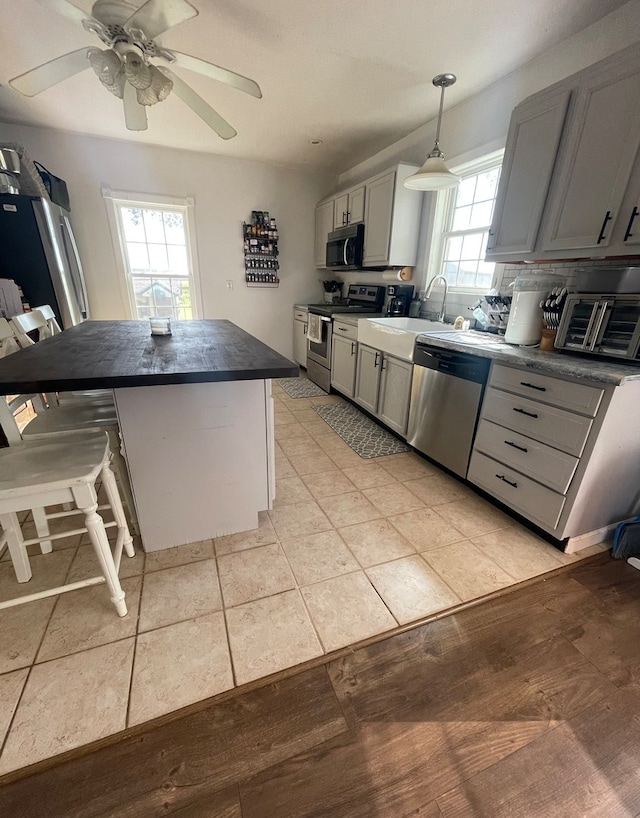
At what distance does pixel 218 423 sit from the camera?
1.54 metres

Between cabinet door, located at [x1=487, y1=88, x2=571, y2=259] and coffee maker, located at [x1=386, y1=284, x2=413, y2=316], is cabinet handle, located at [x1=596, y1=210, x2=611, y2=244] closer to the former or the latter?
cabinet door, located at [x1=487, y1=88, x2=571, y2=259]

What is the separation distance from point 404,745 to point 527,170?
8.93 ft

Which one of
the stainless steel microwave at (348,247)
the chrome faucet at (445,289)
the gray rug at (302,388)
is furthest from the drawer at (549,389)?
the stainless steel microwave at (348,247)

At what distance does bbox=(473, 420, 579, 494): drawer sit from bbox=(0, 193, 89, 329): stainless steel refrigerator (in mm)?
3670

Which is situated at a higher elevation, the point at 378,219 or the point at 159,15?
the point at 159,15

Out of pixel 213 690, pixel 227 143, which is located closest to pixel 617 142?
pixel 213 690

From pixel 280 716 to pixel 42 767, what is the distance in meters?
0.65

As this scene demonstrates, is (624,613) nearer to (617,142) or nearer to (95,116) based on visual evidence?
(617,142)

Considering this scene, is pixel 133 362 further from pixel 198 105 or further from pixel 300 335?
pixel 300 335

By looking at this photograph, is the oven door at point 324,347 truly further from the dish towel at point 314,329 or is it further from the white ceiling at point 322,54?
the white ceiling at point 322,54

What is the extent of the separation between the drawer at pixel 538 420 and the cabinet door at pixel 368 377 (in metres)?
1.15

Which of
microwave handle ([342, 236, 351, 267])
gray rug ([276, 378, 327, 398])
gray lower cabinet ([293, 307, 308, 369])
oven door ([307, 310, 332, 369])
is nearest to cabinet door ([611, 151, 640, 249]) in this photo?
oven door ([307, 310, 332, 369])

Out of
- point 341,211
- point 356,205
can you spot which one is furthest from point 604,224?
point 341,211

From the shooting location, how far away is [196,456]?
5.10 ft
